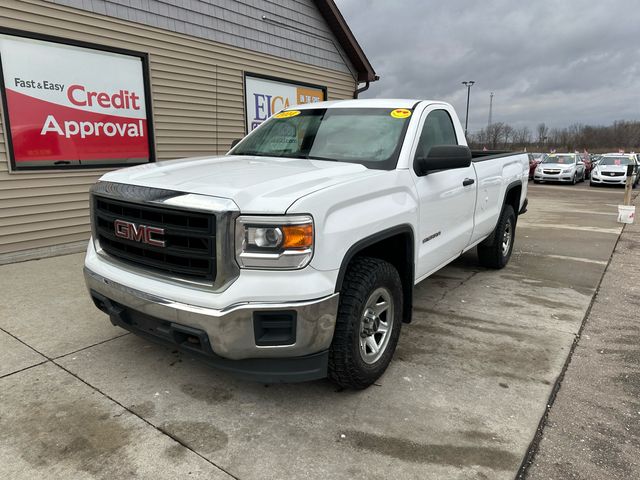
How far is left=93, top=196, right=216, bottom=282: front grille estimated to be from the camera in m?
2.45

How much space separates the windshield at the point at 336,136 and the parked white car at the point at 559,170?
22.3 metres

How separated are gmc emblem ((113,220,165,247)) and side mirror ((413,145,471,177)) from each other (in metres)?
1.86

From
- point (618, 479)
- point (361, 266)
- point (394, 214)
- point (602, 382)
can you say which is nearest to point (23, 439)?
point (361, 266)

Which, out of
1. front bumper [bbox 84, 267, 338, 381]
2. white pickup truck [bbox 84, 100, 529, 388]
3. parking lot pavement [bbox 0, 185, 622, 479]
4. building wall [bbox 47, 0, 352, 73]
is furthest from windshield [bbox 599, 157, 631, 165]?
front bumper [bbox 84, 267, 338, 381]

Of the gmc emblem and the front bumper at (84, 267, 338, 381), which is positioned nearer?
the front bumper at (84, 267, 338, 381)

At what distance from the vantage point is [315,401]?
2939mm

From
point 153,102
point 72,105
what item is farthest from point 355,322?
point 153,102

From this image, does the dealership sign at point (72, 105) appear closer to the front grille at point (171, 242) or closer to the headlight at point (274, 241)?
the front grille at point (171, 242)

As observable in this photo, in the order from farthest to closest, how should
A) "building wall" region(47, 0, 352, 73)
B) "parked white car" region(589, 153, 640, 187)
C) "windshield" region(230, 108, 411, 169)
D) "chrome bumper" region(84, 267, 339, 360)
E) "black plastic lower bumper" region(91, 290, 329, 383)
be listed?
"parked white car" region(589, 153, 640, 187) < "building wall" region(47, 0, 352, 73) < "windshield" region(230, 108, 411, 169) < "black plastic lower bumper" region(91, 290, 329, 383) < "chrome bumper" region(84, 267, 339, 360)

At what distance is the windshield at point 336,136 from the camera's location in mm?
3457

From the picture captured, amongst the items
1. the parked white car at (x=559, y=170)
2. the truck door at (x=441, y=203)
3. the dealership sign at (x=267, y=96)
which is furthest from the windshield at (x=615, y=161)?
the truck door at (x=441, y=203)

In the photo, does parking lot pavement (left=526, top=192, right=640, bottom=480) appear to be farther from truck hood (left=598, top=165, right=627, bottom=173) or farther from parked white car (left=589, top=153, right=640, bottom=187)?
truck hood (left=598, top=165, right=627, bottom=173)

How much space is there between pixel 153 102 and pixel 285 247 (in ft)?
19.1

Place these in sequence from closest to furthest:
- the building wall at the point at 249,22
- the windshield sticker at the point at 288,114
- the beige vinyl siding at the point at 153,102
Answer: the windshield sticker at the point at 288,114 → the beige vinyl siding at the point at 153,102 → the building wall at the point at 249,22
